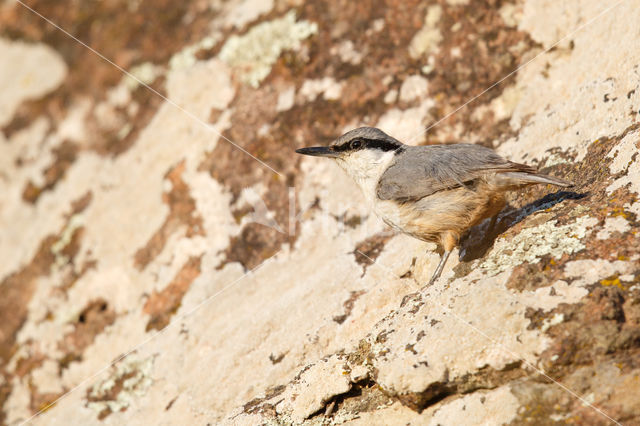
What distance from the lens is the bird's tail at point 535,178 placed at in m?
3.14

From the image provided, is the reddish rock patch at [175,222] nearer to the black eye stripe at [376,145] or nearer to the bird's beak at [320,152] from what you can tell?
the bird's beak at [320,152]

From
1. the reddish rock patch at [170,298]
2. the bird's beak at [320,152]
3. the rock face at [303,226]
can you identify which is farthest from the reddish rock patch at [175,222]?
the bird's beak at [320,152]

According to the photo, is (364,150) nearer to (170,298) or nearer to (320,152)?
(320,152)

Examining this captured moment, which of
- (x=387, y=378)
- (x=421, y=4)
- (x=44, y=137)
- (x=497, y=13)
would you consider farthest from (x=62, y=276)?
(x=497, y=13)

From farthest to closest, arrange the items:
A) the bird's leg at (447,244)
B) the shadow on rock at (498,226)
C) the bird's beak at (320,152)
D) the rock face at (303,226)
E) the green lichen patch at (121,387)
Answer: the bird's beak at (320,152), the green lichen patch at (121,387), the bird's leg at (447,244), the shadow on rock at (498,226), the rock face at (303,226)

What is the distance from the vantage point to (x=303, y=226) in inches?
182

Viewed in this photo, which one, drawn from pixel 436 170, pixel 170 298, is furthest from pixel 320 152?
pixel 170 298

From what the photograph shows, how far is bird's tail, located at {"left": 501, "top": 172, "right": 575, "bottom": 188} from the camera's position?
3.14m

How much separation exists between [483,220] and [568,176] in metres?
0.60

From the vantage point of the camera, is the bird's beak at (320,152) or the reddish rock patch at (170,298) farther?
the reddish rock patch at (170,298)

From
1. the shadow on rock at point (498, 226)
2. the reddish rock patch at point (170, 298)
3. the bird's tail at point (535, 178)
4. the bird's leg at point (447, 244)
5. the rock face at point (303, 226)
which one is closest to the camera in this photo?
the rock face at point (303, 226)

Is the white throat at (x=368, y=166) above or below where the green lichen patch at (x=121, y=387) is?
above

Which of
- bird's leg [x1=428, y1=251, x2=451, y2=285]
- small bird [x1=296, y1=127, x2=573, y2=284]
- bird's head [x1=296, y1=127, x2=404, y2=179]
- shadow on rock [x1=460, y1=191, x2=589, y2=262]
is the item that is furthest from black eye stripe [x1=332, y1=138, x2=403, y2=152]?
bird's leg [x1=428, y1=251, x2=451, y2=285]

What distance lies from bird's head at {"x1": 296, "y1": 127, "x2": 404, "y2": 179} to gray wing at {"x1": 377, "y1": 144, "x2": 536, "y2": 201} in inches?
8.4
